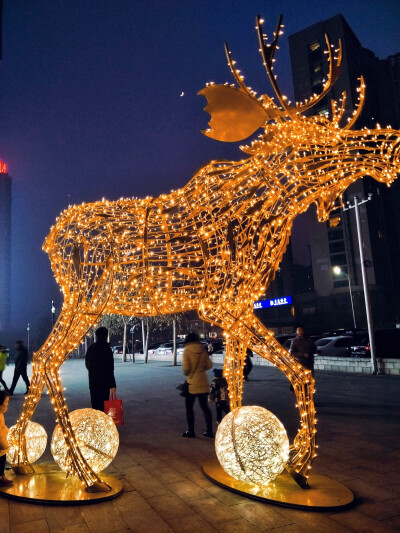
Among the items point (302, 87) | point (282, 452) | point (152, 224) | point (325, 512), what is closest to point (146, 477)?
point (282, 452)

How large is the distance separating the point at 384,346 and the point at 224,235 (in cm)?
1097

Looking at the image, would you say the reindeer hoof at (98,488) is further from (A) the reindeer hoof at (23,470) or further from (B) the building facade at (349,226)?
(B) the building facade at (349,226)

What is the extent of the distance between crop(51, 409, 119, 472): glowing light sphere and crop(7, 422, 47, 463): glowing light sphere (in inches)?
18.0

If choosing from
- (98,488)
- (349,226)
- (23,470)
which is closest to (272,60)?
(98,488)

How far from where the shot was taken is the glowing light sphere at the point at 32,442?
13.8 ft

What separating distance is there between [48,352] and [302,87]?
5103 cm

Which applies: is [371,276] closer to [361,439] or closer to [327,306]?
[327,306]

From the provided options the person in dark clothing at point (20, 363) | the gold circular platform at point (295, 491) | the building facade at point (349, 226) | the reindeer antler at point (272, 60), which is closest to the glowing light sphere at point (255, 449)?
the gold circular platform at point (295, 491)

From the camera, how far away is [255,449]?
349cm

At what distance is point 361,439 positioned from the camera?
5.14m

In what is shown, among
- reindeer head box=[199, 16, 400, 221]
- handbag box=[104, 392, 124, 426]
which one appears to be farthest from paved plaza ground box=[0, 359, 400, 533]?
reindeer head box=[199, 16, 400, 221]

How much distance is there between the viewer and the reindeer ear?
3230 mm

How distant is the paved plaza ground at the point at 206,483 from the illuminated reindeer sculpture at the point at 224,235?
Answer: 490 mm

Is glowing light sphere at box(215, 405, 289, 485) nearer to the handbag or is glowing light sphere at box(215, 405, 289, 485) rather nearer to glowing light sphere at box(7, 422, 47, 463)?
the handbag
